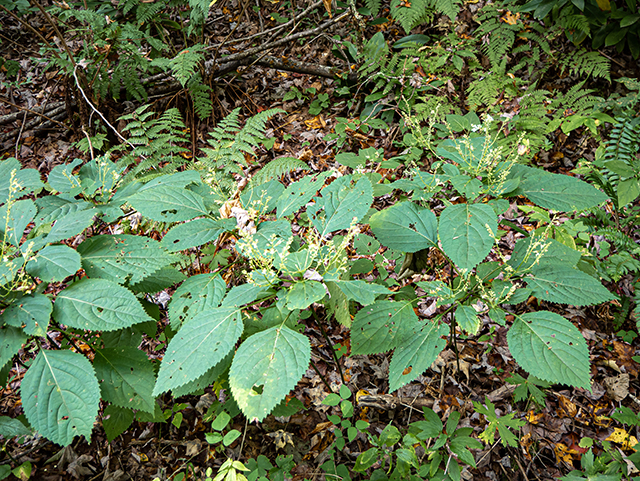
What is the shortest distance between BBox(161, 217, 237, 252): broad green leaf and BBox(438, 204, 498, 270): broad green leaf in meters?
0.90

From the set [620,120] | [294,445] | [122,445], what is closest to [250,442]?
[294,445]

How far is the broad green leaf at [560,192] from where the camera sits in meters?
1.55

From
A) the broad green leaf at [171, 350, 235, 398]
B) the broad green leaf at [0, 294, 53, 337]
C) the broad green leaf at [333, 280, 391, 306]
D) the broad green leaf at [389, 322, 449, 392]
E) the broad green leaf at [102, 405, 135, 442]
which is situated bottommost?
the broad green leaf at [102, 405, 135, 442]

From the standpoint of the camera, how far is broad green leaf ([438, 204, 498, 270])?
1.41 metres

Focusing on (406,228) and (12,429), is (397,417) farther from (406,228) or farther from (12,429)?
(12,429)

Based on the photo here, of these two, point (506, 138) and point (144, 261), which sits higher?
point (144, 261)

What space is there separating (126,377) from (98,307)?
40 cm

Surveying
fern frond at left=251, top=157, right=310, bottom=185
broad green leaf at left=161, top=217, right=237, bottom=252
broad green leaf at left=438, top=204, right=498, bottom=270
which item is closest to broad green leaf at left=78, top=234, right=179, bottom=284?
broad green leaf at left=161, top=217, right=237, bottom=252

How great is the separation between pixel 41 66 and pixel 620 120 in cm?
748

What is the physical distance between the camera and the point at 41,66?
5543mm

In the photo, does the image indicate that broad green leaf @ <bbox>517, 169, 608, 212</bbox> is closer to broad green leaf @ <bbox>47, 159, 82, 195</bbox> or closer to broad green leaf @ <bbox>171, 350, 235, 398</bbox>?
broad green leaf @ <bbox>171, 350, 235, 398</bbox>

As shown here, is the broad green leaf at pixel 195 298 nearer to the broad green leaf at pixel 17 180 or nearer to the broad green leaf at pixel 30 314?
the broad green leaf at pixel 30 314

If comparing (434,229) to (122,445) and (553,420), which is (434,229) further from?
(122,445)

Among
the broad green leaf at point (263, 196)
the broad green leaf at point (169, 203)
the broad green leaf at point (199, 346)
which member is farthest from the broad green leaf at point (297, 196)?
the broad green leaf at point (199, 346)
